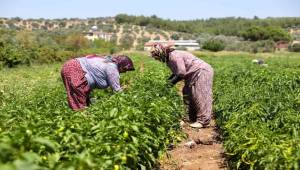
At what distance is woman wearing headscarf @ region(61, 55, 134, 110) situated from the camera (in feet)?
24.3

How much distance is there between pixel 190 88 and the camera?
29.6ft

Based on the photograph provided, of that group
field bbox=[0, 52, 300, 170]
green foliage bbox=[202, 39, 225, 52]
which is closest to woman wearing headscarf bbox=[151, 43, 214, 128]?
field bbox=[0, 52, 300, 170]

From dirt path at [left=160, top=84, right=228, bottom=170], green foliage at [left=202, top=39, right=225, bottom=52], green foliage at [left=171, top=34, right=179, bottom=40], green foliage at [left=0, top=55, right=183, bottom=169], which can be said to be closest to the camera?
green foliage at [left=0, top=55, right=183, bottom=169]

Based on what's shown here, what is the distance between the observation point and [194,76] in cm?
892

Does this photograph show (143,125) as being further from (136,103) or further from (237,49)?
(237,49)

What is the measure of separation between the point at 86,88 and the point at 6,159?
493 cm

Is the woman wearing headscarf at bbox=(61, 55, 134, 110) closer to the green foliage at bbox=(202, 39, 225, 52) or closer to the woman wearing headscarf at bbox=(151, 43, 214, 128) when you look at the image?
the woman wearing headscarf at bbox=(151, 43, 214, 128)

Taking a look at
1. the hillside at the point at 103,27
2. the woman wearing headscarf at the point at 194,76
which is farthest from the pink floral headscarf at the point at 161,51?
the hillside at the point at 103,27

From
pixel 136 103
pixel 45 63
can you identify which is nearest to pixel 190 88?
pixel 136 103

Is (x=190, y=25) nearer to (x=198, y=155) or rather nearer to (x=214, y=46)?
(x=214, y=46)

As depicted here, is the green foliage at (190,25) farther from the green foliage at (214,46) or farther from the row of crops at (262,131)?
the row of crops at (262,131)

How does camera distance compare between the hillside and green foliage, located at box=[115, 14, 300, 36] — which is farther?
green foliage, located at box=[115, 14, 300, 36]

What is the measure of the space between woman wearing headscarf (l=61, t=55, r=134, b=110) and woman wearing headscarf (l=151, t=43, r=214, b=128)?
133 cm

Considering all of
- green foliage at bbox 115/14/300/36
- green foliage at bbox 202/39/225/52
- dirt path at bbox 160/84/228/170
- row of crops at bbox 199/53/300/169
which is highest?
row of crops at bbox 199/53/300/169
